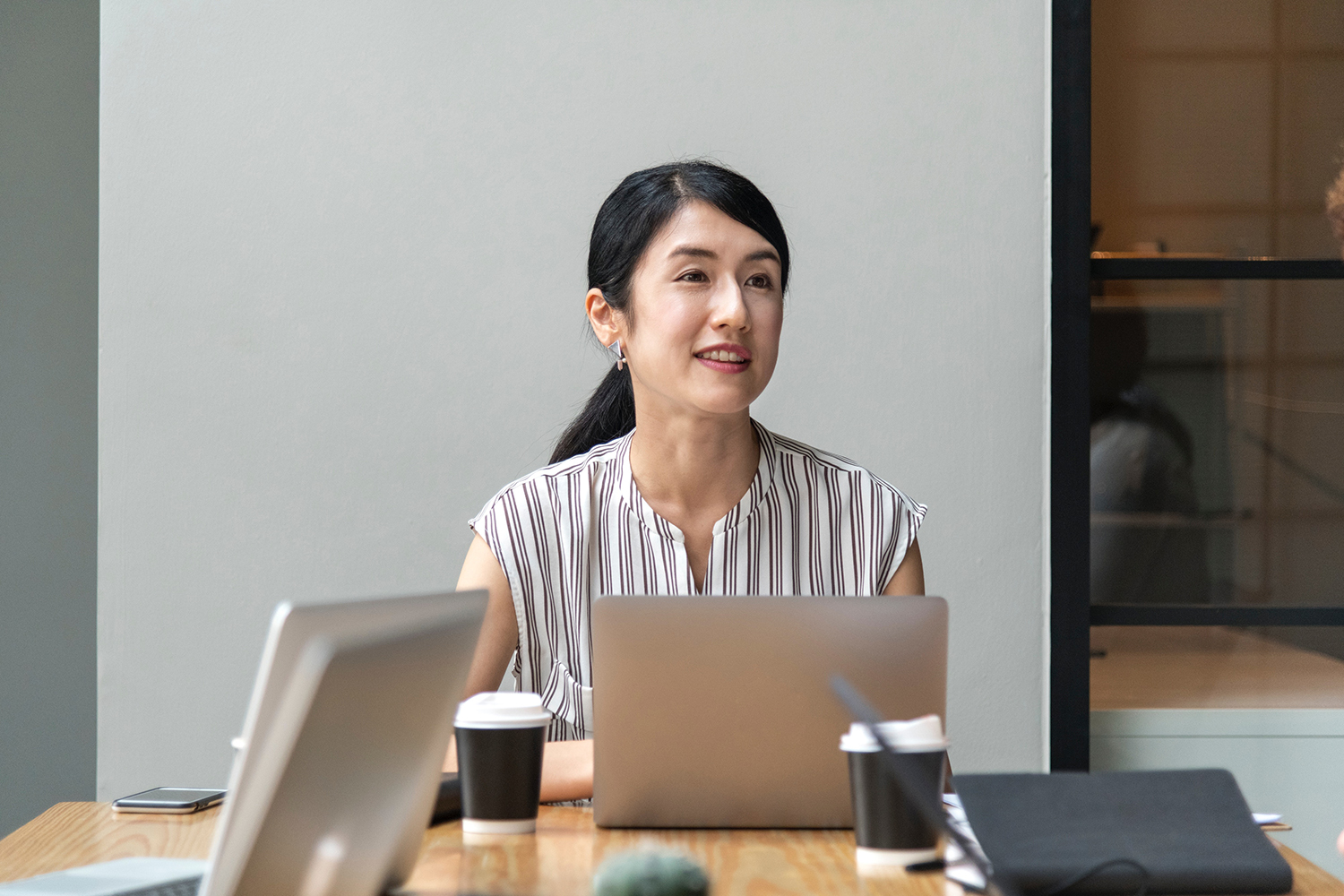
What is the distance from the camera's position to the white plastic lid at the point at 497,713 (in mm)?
996

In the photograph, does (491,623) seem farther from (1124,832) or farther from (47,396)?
(47,396)

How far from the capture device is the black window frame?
2.13 meters

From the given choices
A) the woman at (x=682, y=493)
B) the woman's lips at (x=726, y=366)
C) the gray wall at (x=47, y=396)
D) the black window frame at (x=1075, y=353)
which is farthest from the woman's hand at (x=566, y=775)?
the gray wall at (x=47, y=396)

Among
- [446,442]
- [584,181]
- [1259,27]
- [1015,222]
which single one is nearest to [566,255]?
[584,181]

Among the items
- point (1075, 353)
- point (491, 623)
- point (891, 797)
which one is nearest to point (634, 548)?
point (491, 623)

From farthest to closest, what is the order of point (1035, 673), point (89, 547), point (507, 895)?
point (89, 547) < point (1035, 673) < point (507, 895)

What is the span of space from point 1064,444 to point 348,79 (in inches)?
59.7

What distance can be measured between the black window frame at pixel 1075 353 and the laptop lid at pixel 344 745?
5.10 feet

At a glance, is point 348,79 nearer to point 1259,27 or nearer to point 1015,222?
point 1015,222

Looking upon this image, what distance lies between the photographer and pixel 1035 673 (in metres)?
2.14

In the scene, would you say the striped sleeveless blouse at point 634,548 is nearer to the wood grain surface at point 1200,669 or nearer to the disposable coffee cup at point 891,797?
the disposable coffee cup at point 891,797

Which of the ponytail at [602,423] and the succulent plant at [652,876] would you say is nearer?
the succulent plant at [652,876]

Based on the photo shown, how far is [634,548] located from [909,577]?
38cm

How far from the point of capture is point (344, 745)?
0.67 meters
